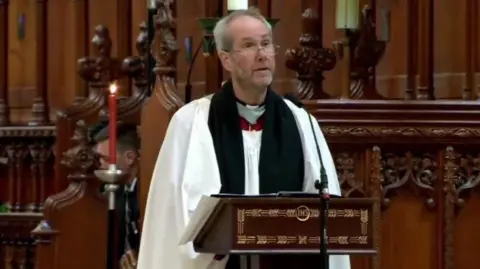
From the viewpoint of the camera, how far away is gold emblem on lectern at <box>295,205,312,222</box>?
3461 millimetres

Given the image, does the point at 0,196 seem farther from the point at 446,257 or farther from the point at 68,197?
the point at 446,257

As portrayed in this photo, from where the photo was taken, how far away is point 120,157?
578cm

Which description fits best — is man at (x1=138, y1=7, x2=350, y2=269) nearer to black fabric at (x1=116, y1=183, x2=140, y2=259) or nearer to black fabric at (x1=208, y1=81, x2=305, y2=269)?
black fabric at (x1=208, y1=81, x2=305, y2=269)

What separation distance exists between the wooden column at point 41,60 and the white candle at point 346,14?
3.50m

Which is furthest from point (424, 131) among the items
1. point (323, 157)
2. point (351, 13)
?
point (323, 157)

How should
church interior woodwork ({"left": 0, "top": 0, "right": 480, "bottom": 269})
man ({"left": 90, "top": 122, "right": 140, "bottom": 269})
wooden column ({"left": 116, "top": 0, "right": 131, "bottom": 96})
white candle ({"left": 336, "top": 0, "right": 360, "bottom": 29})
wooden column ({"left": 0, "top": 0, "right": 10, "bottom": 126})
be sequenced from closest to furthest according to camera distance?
church interior woodwork ({"left": 0, "top": 0, "right": 480, "bottom": 269}) < white candle ({"left": 336, "top": 0, "right": 360, "bottom": 29}) < man ({"left": 90, "top": 122, "right": 140, "bottom": 269}) < wooden column ({"left": 116, "top": 0, "right": 131, "bottom": 96}) < wooden column ({"left": 0, "top": 0, "right": 10, "bottom": 126})

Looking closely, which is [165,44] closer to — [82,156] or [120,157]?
[120,157]

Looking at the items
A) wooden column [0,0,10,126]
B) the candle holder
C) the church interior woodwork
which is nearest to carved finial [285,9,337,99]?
the church interior woodwork

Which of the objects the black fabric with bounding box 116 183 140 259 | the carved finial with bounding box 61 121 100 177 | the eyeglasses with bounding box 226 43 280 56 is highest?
the eyeglasses with bounding box 226 43 280 56

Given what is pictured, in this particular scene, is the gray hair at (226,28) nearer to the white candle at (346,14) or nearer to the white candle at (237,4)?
the white candle at (237,4)

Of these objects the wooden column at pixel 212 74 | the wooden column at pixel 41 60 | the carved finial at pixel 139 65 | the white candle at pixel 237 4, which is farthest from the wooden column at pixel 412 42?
the wooden column at pixel 41 60

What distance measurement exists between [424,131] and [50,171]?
145 inches

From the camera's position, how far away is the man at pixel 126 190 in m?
5.46

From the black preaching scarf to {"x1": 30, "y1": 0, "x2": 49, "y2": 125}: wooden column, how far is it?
4341mm
